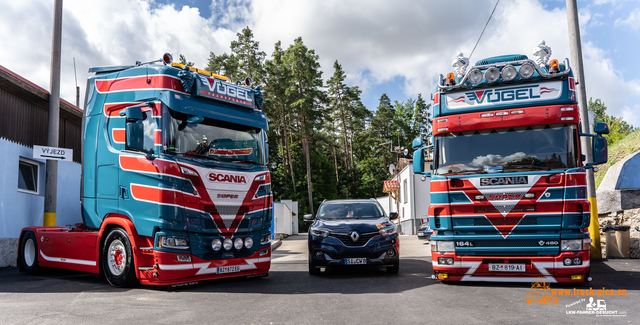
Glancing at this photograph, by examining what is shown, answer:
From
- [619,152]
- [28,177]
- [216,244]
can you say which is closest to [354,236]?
[216,244]

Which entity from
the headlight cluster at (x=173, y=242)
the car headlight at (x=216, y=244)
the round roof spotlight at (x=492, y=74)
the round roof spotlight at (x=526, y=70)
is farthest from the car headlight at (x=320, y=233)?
the round roof spotlight at (x=526, y=70)

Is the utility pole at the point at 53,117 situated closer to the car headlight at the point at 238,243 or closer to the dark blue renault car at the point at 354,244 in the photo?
the car headlight at the point at 238,243

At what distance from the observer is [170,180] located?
736 cm

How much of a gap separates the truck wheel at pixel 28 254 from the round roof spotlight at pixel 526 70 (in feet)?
34.2

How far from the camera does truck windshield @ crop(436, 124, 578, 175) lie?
7465 mm

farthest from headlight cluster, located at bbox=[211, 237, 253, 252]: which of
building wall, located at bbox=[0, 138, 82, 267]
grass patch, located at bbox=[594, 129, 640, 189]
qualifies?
grass patch, located at bbox=[594, 129, 640, 189]

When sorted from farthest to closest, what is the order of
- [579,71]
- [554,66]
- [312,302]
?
1. [579,71]
2. [554,66]
3. [312,302]

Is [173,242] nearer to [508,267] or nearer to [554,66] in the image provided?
[508,267]

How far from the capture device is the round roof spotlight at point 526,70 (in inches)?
308

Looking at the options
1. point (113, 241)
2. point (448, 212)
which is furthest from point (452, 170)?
point (113, 241)

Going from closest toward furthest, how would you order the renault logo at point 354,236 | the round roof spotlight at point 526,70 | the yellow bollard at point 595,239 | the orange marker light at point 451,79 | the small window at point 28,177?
the round roof spotlight at point 526,70, the orange marker light at point 451,79, the renault logo at point 354,236, the yellow bollard at point 595,239, the small window at point 28,177

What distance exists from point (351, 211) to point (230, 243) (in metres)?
3.51

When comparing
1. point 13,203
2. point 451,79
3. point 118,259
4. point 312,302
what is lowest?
point 312,302

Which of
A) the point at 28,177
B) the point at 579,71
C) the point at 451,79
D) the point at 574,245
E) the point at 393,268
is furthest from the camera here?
the point at 28,177
